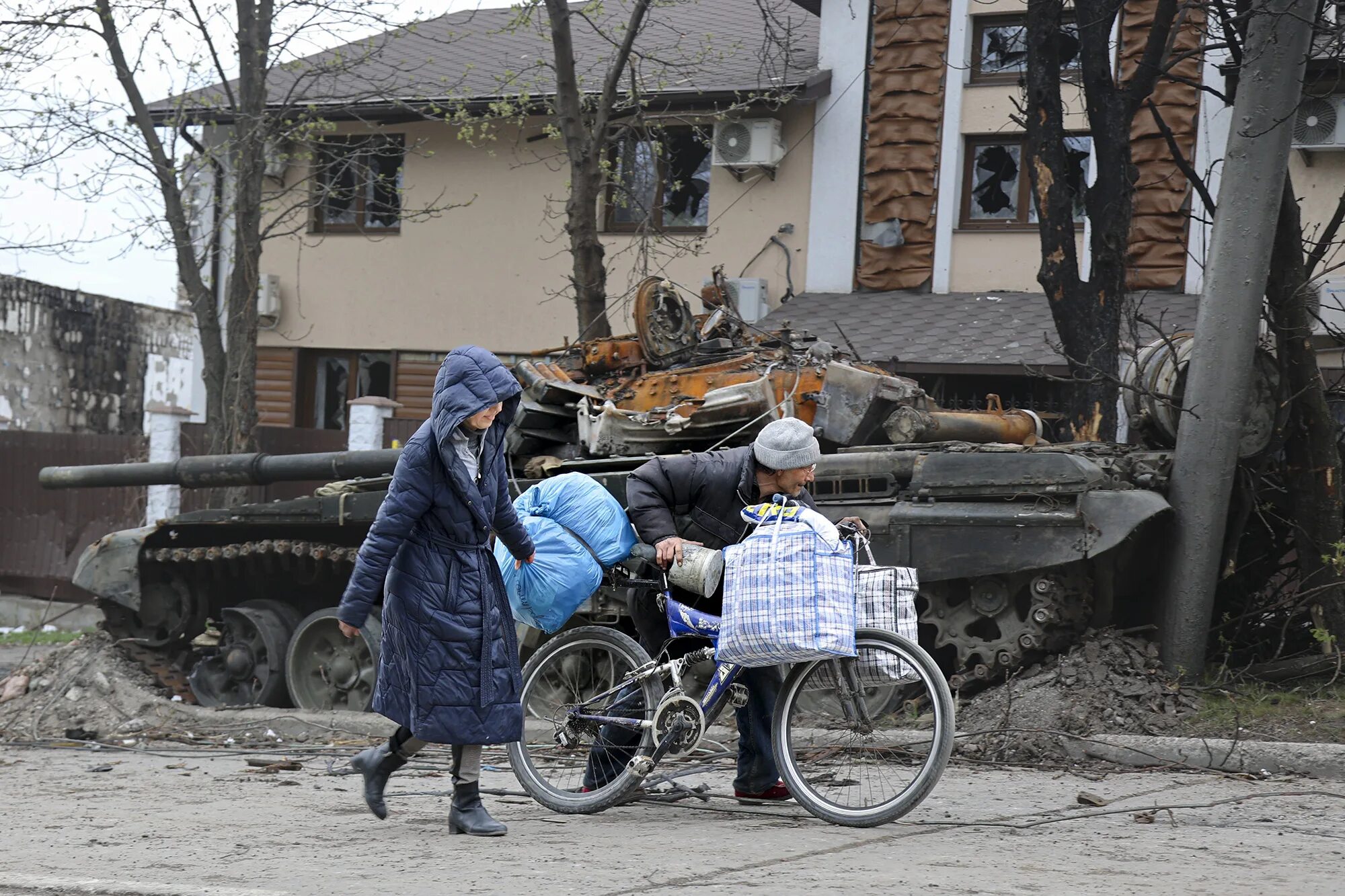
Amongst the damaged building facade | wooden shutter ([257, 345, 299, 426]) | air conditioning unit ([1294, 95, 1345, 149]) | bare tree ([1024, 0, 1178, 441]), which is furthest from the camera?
the damaged building facade

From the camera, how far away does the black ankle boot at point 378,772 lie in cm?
625

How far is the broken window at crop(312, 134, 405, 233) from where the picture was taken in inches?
835

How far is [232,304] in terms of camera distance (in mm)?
17188

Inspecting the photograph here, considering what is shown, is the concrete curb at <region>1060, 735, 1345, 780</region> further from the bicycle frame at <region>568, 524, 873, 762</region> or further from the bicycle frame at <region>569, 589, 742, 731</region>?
the bicycle frame at <region>569, 589, 742, 731</region>

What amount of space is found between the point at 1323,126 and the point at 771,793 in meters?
12.1

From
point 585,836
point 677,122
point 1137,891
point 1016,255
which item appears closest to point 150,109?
point 677,122

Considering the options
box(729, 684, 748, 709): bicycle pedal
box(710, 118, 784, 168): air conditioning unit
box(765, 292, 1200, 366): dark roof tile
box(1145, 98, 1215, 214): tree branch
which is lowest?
box(729, 684, 748, 709): bicycle pedal

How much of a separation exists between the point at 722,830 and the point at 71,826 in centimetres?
249

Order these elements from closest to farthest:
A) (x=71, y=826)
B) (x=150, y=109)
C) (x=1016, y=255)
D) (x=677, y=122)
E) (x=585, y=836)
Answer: (x=585, y=836)
(x=71, y=826)
(x=1016, y=255)
(x=677, y=122)
(x=150, y=109)

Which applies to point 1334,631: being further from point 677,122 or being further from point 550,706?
point 677,122

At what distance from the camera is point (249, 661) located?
11.9 m

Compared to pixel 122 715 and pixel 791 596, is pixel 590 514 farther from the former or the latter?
pixel 122 715

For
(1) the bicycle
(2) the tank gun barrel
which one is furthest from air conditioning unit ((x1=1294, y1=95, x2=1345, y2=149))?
(1) the bicycle

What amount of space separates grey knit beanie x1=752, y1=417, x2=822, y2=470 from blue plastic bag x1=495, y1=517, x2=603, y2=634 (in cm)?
83
